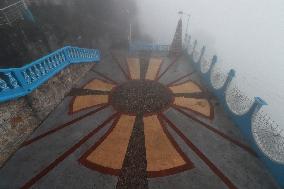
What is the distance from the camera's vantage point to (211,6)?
12450cm

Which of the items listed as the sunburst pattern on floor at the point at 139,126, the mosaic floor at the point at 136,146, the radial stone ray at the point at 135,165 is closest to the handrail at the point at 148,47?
the sunburst pattern on floor at the point at 139,126

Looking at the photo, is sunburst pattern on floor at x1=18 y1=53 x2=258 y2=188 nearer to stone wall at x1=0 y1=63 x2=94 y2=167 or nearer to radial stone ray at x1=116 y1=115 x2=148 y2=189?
radial stone ray at x1=116 y1=115 x2=148 y2=189

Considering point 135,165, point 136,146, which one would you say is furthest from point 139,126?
point 135,165

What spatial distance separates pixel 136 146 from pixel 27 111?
6.38 m

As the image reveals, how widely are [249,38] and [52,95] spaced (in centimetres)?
10891

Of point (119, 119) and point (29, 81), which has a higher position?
point (29, 81)

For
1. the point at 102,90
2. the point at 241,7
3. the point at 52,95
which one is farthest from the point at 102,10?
the point at 241,7

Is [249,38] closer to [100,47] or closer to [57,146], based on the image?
[100,47]

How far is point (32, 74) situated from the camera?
36.6ft

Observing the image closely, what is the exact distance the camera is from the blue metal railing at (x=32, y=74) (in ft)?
31.7

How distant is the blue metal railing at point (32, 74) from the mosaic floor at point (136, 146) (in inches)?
98.5

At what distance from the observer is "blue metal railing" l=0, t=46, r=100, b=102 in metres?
9.68

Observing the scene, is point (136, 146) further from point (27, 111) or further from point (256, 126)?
point (256, 126)

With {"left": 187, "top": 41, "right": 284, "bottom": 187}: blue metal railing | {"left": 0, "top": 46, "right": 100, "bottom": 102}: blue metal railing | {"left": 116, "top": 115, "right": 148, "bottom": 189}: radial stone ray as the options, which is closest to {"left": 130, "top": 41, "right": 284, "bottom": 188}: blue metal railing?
{"left": 187, "top": 41, "right": 284, "bottom": 187}: blue metal railing
